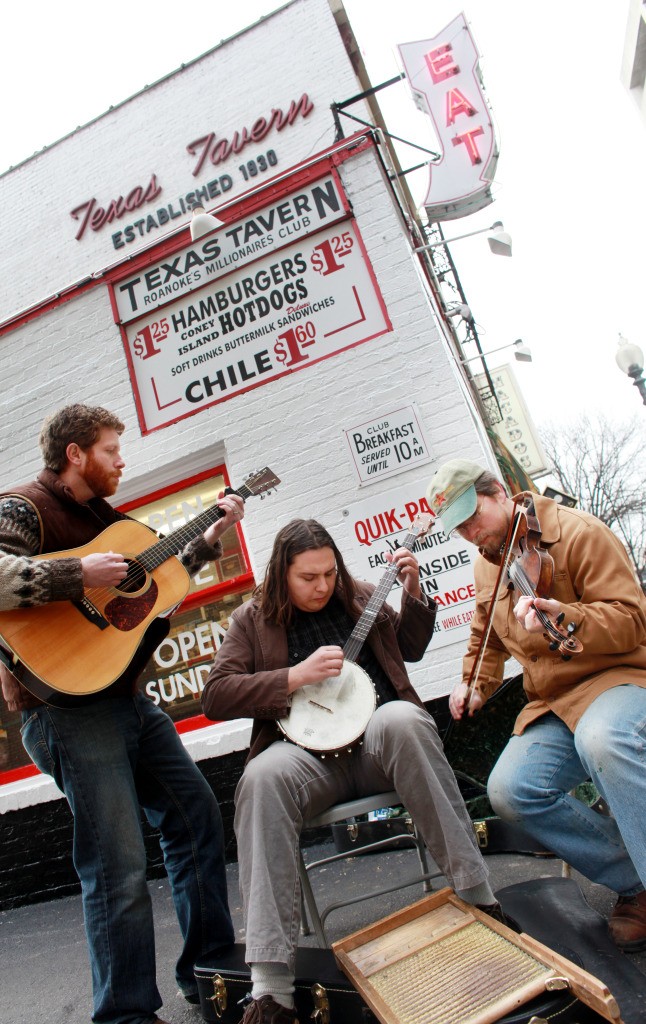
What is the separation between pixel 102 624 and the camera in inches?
83.0

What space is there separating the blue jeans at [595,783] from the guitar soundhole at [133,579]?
1416mm

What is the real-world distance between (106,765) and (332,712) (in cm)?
73

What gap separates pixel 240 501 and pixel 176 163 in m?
3.98

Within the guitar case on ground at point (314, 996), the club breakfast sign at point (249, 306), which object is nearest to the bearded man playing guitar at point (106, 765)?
the guitar case on ground at point (314, 996)

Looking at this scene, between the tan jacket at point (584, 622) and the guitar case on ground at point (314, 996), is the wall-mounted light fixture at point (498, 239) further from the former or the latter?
the guitar case on ground at point (314, 996)

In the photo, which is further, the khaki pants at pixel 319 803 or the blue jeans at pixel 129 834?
the blue jeans at pixel 129 834

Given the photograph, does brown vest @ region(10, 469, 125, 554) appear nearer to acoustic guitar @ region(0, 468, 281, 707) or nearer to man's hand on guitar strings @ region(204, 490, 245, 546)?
acoustic guitar @ region(0, 468, 281, 707)

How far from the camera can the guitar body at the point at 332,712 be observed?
6.51 ft

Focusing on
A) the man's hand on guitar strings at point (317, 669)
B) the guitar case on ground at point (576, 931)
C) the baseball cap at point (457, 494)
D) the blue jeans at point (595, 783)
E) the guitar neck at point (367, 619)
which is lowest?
the guitar case on ground at point (576, 931)

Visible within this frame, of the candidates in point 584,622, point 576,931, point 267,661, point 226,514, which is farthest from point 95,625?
point 576,931

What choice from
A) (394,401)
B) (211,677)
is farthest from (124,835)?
(394,401)

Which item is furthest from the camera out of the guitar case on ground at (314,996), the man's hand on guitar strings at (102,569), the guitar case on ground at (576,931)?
the man's hand on guitar strings at (102,569)

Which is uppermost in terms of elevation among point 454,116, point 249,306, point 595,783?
point 454,116

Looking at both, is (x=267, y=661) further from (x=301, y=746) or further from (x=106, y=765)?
(x=106, y=765)
